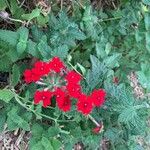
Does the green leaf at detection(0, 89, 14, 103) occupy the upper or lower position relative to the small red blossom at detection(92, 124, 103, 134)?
upper

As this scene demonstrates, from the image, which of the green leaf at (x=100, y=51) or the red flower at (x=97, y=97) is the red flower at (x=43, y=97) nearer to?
the red flower at (x=97, y=97)

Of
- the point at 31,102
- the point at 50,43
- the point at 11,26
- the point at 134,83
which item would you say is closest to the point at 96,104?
the point at 31,102

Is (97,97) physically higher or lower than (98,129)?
higher

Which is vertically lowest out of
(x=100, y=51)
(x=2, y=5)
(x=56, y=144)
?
(x=56, y=144)

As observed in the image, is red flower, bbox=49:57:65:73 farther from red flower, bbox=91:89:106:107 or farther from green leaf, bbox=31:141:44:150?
green leaf, bbox=31:141:44:150

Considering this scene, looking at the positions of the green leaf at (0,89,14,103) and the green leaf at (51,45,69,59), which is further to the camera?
the green leaf at (51,45,69,59)

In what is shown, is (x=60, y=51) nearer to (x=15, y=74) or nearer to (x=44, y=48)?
(x=44, y=48)

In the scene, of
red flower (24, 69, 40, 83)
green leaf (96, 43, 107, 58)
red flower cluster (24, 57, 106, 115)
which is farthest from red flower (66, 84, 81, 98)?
green leaf (96, 43, 107, 58)

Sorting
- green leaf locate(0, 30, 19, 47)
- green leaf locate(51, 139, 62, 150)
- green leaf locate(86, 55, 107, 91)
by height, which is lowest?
green leaf locate(51, 139, 62, 150)

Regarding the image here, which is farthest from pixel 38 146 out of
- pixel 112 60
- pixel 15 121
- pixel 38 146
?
pixel 112 60

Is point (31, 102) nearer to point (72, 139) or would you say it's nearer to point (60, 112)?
point (60, 112)
